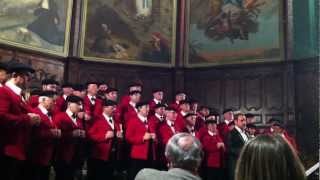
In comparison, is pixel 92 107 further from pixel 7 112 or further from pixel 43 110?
pixel 7 112

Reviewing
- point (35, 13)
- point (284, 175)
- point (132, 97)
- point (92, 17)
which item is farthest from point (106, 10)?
point (284, 175)

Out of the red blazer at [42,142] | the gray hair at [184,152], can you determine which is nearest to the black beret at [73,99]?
the red blazer at [42,142]

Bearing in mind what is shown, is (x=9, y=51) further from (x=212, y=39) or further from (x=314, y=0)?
(x=314, y=0)

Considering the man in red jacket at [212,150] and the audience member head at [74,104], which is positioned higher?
the audience member head at [74,104]

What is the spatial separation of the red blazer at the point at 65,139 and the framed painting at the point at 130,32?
527 centimetres

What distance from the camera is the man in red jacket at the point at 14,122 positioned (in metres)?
5.05

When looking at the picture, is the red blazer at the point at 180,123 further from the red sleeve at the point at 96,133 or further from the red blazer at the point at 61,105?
the red blazer at the point at 61,105

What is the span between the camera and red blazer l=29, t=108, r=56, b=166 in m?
5.75

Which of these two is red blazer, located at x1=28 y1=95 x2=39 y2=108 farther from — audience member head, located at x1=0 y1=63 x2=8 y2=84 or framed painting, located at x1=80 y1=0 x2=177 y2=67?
framed painting, located at x1=80 y1=0 x2=177 y2=67

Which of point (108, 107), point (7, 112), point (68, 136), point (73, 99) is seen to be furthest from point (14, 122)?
point (108, 107)

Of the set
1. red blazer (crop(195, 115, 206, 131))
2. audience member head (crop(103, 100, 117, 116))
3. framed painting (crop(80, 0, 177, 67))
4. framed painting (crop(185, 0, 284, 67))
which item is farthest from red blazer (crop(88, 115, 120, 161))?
framed painting (crop(185, 0, 284, 67))

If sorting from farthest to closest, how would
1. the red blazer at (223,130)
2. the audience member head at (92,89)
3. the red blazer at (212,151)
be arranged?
the red blazer at (223,130)
the red blazer at (212,151)
the audience member head at (92,89)

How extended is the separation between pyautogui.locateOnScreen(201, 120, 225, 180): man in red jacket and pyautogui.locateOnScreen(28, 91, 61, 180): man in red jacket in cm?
322

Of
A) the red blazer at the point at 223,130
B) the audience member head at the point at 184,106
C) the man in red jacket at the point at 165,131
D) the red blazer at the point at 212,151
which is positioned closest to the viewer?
the man in red jacket at the point at 165,131
